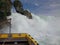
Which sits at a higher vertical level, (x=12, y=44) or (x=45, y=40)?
(x=12, y=44)

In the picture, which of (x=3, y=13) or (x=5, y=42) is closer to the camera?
(x=5, y=42)

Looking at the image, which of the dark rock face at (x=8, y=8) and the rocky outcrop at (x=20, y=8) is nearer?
the dark rock face at (x=8, y=8)

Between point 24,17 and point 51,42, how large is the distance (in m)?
6.67

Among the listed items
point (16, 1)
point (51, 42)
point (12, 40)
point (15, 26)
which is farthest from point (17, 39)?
point (16, 1)

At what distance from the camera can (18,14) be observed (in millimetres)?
21406

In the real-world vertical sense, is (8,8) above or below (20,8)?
above

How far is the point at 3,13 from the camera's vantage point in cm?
1694

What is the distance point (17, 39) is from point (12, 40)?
0.20 metres

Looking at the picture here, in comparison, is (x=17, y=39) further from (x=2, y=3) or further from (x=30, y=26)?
(x=30, y=26)

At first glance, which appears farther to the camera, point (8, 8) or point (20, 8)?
point (20, 8)

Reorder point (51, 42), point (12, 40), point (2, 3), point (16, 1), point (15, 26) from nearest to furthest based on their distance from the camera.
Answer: point (12, 40) → point (51, 42) → point (2, 3) → point (15, 26) → point (16, 1)

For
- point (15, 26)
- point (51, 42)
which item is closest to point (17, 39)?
point (51, 42)

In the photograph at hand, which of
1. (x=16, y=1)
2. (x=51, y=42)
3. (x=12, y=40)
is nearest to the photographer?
(x=12, y=40)

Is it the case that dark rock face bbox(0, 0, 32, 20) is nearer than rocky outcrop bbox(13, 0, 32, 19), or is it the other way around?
dark rock face bbox(0, 0, 32, 20)
